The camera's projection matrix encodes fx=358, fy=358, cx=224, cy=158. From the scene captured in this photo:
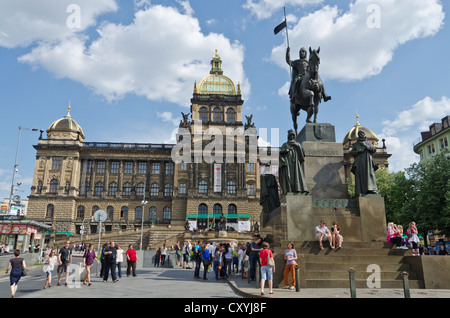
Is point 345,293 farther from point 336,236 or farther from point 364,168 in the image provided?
point 364,168

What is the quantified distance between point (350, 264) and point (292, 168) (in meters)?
3.63

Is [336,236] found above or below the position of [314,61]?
below

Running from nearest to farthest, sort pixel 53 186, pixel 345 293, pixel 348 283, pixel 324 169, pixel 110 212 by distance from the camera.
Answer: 1. pixel 345 293
2. pixel 348 283
3. pixel 324 169
4. pixel 53 186
5. pixel 110 212

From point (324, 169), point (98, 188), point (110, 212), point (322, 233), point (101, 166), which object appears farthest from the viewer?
point (101, 166)

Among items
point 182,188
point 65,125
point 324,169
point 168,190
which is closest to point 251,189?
point 182,188

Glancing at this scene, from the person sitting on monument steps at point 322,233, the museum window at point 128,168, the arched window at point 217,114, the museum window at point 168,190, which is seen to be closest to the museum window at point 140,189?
the museum window at point 128,168

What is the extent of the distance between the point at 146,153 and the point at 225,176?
644 inches

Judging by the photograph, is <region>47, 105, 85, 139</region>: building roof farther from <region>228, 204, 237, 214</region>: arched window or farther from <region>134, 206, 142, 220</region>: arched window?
<region>228, 204, 237, 214</region>: arched window

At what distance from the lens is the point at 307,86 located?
14453 millimetres

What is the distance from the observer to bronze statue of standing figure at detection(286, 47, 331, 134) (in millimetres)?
14219

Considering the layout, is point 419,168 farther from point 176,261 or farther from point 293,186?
point 293,186

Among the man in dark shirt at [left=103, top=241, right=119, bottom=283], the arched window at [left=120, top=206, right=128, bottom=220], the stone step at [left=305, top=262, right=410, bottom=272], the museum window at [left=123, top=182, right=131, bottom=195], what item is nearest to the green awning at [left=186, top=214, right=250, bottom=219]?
the arched window at [left=120, top=206, right=128, bottom=220]

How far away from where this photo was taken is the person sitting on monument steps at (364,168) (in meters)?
12.4
